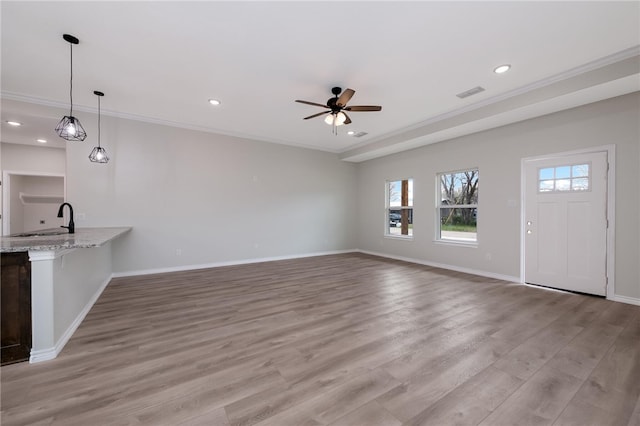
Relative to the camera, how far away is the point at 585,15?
2316 millimetres

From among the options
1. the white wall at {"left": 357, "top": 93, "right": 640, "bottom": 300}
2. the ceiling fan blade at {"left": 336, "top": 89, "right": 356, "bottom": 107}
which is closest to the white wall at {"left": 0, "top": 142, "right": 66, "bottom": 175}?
the ceiling fan blade at {"left": 336, "top": 89, "right": 356, "bottom": 107}

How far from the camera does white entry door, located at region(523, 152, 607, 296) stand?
362 cm

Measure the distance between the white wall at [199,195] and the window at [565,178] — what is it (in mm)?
4626

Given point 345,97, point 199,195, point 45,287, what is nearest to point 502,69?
point 345,97

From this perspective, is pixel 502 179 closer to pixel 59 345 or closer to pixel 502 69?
pixel 502 69

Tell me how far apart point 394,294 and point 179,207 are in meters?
4.48

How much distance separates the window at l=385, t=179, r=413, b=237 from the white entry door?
2.53 m

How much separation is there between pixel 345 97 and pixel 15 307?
12.2 ft

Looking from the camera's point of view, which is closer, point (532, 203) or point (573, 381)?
point (573, 381)

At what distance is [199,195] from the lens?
216 inches

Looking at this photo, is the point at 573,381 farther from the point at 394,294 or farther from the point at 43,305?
the point at 43,305

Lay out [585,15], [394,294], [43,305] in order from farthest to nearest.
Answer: [394,294]
[585,15]
[43,305]

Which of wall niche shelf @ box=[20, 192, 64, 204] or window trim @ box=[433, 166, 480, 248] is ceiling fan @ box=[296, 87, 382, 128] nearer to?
window trim @ box=[433, 166, 480, 248]

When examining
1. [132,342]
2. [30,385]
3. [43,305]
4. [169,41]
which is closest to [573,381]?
[132,342]
